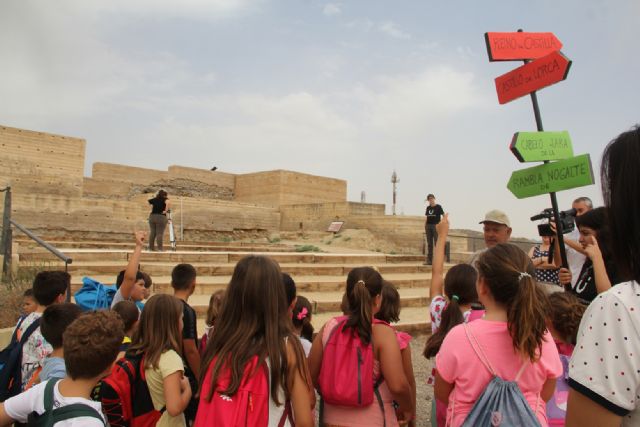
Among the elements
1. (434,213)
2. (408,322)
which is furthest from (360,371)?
(434,213)

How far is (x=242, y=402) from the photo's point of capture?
5.36ft

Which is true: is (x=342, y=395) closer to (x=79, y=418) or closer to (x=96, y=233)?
(x=79, y=418)

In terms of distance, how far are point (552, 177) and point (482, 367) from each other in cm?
175

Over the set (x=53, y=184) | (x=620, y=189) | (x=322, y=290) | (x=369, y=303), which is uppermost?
(x=53, y=184)

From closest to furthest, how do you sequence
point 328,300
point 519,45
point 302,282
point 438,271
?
point 438,271
point 519,45
point 328,300
point 302,282

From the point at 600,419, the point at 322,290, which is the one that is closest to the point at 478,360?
the point at 600,419

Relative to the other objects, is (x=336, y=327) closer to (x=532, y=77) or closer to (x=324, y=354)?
(x=324, y=354)

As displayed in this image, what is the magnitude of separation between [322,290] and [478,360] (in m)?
6.53

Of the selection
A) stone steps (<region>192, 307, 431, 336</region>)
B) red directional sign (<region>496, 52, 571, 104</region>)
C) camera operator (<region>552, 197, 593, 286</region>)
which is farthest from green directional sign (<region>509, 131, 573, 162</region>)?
stone steps (<region>192, 307, 431, 336</region>)

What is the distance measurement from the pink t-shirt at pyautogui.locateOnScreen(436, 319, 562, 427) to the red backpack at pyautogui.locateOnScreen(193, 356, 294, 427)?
0.69 m

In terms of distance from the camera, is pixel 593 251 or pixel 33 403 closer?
pixel 33 403

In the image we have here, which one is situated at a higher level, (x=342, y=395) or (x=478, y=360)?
(x=478, y=360)

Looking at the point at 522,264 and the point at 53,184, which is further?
the point at 53,184

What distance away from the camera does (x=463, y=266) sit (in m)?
2.60
